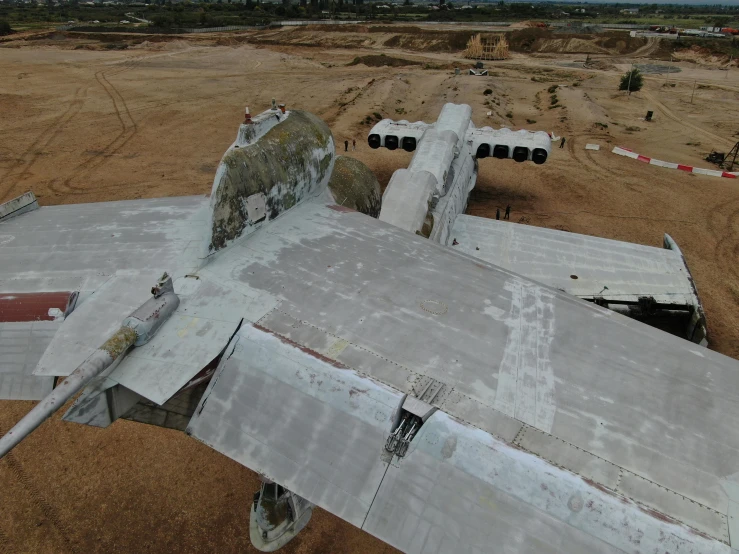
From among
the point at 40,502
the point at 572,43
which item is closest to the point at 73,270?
the point at 40,502

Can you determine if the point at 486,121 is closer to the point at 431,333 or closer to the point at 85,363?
the point at 431,333

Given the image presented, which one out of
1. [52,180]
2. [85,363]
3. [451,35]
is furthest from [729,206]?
[451,35]

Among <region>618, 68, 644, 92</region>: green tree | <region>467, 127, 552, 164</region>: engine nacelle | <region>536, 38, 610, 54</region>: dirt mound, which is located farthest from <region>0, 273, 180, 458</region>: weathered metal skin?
<region>536, 38, 610, 54</region>: dirt mound

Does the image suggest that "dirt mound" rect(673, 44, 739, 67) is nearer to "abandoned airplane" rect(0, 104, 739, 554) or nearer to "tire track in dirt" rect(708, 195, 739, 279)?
"tire track in dirt" rect(708, 195, 739, 279)

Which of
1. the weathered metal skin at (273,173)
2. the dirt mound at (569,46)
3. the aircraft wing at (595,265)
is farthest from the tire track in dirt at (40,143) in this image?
the dirt mound at (569,46)

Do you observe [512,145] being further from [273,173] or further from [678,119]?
Answer: [678,119]

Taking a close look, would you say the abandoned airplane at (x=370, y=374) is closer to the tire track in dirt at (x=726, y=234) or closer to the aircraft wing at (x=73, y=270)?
the aircraft wing at (x=73, y=270)
